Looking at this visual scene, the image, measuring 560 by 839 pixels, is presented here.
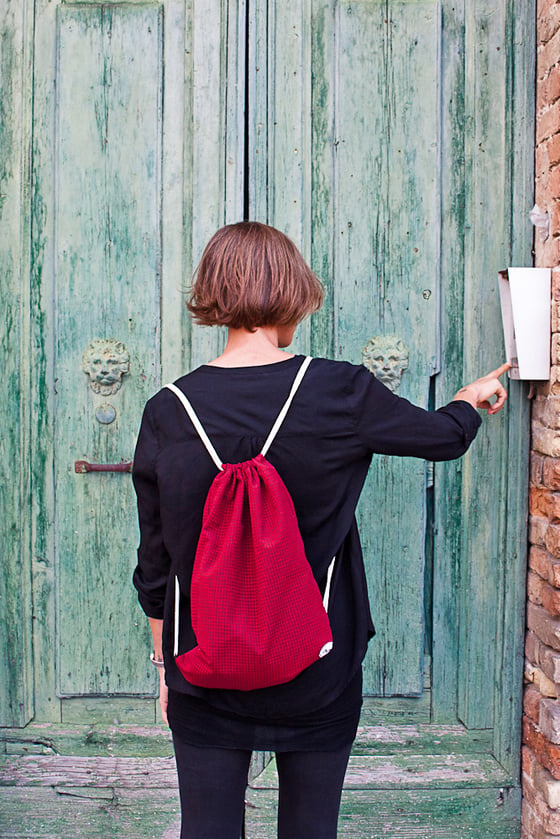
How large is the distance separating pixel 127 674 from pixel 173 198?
159 centimetres

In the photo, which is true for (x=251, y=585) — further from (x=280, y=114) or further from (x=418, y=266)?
(x=280, y=114)

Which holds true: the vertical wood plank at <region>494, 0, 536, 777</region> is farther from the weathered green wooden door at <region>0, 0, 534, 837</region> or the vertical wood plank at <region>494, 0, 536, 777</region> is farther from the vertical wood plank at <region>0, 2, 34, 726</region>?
the vertical wood plank at <region>0, 2, 34, 726</region>

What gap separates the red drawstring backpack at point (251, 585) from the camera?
4.70 feet

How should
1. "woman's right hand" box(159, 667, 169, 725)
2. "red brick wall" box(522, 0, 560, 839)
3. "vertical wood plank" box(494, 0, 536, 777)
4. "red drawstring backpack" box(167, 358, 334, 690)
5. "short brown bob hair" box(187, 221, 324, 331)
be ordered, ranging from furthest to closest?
1. "vertical wood plank" box(494, 0, 536, 777)
2. "red brick wall" box(522, 0, 560, 839)
3. "woman's right hand" box(159, 667, 169, 725)
4. "short brown bob hair" box(187, 221, 324, 331)
5. "red drawstring backpack" box(167, 358, 334, 690)

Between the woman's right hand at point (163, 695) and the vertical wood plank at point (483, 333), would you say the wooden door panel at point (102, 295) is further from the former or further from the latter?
the vertical wood plank at point (483, 333)

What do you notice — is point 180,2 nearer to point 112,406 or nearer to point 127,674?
point 112,406

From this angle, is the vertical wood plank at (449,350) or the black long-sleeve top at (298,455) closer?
the black long-sleeve top at (298,455)

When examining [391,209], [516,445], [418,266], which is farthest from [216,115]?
[516,445]

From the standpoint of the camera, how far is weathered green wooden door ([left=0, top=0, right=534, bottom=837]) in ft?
8.51

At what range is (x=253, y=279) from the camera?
1.58 m

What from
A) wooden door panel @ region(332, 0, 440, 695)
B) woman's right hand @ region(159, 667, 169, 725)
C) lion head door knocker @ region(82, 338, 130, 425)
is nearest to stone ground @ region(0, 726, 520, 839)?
wooden door panel @ region(332, 0, 440, 695)

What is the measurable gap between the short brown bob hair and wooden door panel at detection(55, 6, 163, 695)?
41.3 inches

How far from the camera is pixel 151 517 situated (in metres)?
1.67

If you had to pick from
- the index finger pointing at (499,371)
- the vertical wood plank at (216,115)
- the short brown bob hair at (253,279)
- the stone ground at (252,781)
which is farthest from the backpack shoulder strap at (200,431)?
the stone ground at (252,781)
